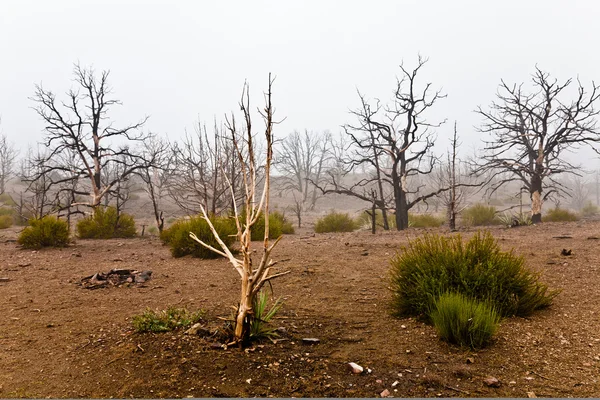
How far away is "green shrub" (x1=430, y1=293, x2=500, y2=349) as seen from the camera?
347 cm

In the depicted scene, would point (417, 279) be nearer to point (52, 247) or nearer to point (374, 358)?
point (374, 358)

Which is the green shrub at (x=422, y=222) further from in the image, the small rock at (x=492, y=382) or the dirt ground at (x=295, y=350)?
the small rock at (x=492, y=382)

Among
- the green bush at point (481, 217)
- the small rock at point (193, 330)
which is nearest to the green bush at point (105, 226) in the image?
the small rock at point (193, 330)

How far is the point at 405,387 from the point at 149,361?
1971 mm

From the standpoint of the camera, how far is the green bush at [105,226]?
A: 14.6 metres

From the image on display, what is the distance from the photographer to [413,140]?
17281mm

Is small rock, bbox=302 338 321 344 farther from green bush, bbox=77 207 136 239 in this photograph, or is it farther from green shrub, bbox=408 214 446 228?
green shrub, bbox=408 214 446 228

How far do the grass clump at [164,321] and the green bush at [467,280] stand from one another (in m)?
2.25

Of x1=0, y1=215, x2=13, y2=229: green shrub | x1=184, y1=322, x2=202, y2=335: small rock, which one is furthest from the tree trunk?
x1=0, y1=215, x2=13, y2=229: green shrub

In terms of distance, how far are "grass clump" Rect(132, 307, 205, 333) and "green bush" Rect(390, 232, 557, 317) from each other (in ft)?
7.38

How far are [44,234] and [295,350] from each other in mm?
10132

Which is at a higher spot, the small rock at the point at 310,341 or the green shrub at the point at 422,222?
the green shrub at the point at 422,222

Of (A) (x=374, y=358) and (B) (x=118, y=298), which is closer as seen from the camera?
(A) (x=374, y=358)

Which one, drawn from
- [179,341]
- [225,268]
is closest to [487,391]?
[179,341]
